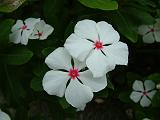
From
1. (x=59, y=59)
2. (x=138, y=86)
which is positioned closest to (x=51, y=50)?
(x=59, y=59)

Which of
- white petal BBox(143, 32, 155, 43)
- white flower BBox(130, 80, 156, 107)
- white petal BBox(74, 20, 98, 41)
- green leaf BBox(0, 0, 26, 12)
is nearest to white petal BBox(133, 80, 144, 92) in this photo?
white flower BBox(130, 80, 156, 107)

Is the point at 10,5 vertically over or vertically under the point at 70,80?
over

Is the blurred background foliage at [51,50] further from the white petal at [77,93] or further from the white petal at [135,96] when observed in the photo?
the white petal at [77,93]

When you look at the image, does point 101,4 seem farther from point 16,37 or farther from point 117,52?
point 16,37

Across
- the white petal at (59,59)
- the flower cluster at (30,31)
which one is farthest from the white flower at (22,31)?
the white petal at (59,59)

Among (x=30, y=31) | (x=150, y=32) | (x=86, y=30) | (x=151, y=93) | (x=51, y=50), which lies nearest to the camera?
(x=86, y=30)

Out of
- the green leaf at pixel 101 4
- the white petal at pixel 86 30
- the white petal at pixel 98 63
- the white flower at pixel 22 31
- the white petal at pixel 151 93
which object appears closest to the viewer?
the white petal at pixel 98 63

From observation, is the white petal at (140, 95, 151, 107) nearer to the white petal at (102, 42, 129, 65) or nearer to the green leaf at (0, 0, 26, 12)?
the white petal at (102, 42, 129, 65)
